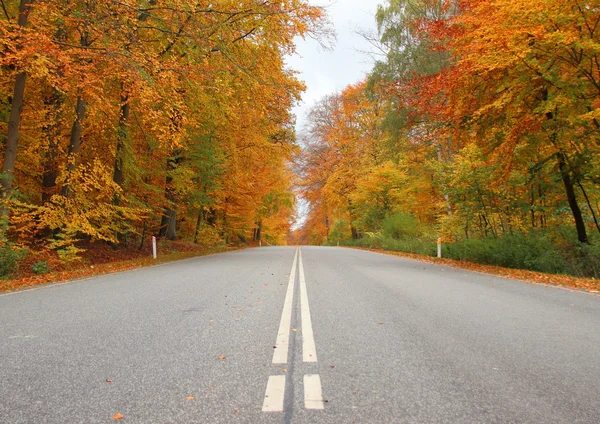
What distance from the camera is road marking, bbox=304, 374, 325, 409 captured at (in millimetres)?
2387

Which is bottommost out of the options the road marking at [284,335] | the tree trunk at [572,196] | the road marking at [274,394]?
the road marking at [274,394]

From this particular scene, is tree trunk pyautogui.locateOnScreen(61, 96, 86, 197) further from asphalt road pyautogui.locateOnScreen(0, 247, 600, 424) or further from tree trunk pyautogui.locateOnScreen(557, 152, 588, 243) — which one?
tree trunk pyautogui.locateOnScreen(557, 152, 588, 243)

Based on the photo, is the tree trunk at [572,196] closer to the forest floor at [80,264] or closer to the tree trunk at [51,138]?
the forest floor at [80,264]

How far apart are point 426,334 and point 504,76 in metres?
8.42

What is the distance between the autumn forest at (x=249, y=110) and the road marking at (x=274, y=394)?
821 cm

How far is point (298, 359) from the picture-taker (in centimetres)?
321

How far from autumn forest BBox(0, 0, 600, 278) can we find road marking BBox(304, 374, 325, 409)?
811 centimetres

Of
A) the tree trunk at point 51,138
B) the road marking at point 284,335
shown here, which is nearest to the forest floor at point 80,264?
the tree trunk at point 51,138

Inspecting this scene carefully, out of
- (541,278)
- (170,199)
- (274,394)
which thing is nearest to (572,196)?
(541,278)

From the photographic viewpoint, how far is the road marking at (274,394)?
2350 millimetres

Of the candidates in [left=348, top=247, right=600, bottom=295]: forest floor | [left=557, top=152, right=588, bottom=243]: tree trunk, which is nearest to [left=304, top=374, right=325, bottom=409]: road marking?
[left=348, top=247, right=600, bottom=295]: forest floor

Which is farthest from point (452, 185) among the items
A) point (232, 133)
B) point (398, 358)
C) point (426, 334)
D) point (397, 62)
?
point (398, 358)

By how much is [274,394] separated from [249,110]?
A: 15.5 m

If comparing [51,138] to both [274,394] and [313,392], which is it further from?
[313,392]
